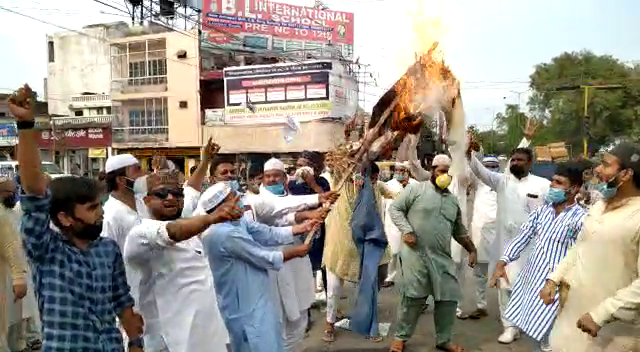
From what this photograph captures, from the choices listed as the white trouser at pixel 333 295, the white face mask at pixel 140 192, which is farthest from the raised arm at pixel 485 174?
the white face mask at pixel 140 192

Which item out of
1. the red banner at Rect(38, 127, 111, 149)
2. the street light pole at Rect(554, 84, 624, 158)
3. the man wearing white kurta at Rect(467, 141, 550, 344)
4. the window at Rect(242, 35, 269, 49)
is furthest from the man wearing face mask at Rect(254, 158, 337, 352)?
the red banner at Rect(38, 127, 111, 149)

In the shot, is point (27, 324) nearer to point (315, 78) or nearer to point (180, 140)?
point (315, 78)

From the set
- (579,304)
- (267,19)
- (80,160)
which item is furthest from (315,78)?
(579,304)

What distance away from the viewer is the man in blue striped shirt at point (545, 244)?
4.80 meters

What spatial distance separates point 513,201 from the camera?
652 centimetres

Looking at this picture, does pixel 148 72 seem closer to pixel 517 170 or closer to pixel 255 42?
pixel 255 42

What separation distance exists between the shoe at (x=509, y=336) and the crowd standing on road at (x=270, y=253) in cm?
1

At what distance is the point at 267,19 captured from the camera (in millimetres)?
36094

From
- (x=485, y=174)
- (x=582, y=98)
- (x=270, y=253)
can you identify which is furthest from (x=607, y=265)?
(x=582, y=98)

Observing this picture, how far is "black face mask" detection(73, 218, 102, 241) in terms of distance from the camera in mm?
2680

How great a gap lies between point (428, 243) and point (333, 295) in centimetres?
137

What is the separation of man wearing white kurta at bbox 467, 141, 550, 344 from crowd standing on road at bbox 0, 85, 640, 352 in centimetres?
2

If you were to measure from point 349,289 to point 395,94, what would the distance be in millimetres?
4462

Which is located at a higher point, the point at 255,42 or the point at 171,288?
the point at 255,42
